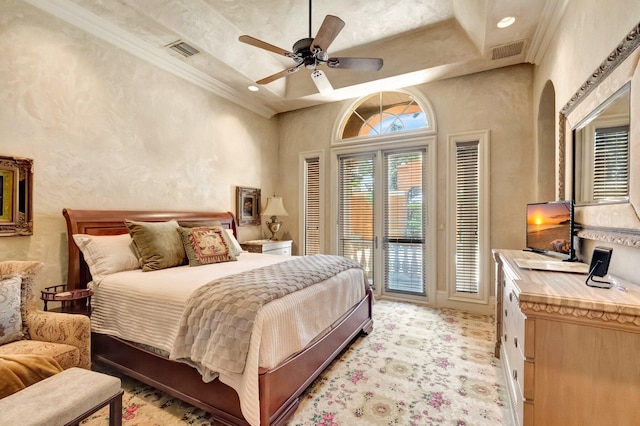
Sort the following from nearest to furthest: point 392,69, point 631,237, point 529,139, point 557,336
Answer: point 557,336
point 631,237
point 529,139
point 392,69

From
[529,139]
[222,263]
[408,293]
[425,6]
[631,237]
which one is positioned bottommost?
[408,293]

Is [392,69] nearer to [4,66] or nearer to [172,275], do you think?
[172,275]

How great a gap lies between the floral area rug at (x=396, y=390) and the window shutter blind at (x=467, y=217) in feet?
2.84

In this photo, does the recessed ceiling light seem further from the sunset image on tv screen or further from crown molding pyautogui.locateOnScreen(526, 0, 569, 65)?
the sunset image on tv screen

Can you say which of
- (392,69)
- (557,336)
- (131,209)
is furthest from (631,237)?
(131,209)

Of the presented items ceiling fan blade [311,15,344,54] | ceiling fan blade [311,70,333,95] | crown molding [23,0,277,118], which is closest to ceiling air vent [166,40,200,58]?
crown molding [23,0,277,118]

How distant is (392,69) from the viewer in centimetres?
371

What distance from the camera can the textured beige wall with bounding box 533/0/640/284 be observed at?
1.40 metres

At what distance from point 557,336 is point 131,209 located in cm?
358

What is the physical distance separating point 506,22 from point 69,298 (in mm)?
4398

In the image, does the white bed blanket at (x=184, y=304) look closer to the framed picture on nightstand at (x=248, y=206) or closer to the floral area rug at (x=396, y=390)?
the floral area rug at (x=396, y=390)

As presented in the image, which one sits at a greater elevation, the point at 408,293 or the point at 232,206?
the point at 232,206

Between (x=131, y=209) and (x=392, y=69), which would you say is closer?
(x=131, y=209)

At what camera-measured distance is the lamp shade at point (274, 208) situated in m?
4.60
